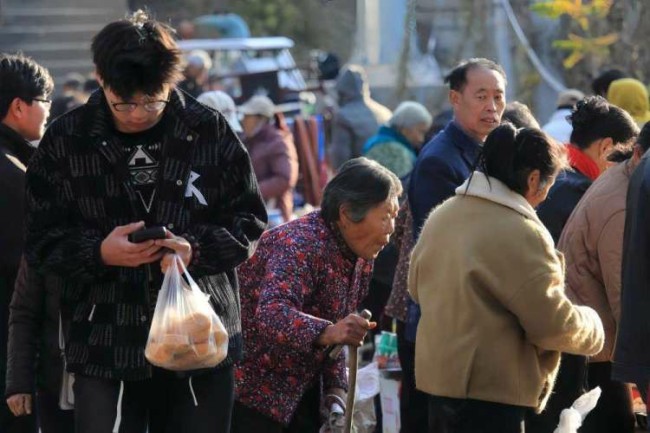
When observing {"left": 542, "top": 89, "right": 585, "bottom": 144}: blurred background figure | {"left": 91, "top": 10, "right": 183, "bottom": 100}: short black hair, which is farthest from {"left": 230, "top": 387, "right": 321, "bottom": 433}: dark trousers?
{"left": 542, "top": 89, "right": 585, "bottom": 144}: blurred background figure

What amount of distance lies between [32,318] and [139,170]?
993mm

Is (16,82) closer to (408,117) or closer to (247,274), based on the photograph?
(247,274)

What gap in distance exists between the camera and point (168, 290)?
438cm

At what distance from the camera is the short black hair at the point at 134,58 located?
4.46m

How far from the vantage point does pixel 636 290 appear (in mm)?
4898

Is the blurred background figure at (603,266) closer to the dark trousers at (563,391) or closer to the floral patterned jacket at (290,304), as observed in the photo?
the dark trousers at (563,391)

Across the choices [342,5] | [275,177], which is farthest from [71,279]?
[342,5]

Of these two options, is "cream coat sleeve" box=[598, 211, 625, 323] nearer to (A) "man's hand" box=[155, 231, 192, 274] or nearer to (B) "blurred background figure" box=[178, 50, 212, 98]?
(A) "man's hand" box=[155, 231, 192, 274]

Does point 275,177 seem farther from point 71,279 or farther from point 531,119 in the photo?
point 71,279

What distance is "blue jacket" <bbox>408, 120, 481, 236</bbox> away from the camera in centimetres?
627

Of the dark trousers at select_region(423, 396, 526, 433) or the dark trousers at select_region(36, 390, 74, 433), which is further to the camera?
Answer: the dark trousers at select_region(36, 390, 74, 433)

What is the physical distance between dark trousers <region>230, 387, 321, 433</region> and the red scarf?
1977mm

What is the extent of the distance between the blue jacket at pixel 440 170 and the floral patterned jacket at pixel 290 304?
900 mm

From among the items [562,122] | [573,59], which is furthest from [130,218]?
[573,59]
